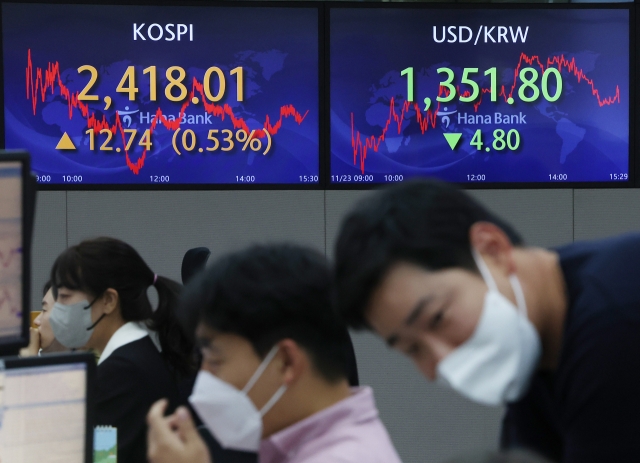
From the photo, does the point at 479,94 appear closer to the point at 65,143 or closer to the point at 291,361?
the point at 65,143

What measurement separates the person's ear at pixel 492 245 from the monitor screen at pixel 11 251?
0.63 m

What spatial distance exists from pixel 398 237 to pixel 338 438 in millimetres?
278

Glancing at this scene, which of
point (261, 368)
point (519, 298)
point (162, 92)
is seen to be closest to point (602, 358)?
point (519, 298)

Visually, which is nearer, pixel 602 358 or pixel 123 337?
pixel 602 358

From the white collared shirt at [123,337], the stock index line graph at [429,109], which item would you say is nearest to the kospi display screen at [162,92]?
the stock index line graph at [429,109]

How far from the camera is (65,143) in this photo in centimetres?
339

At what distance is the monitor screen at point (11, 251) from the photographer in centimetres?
118

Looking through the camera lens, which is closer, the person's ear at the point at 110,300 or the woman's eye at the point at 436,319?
the woman's eye at the point at 436,319

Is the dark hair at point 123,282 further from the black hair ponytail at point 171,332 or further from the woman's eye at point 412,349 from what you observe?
the woman's eye at point 412,349

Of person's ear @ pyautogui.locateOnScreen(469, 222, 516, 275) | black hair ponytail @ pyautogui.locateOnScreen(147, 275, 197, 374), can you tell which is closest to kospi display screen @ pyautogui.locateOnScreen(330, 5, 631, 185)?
black hair ponytail @ pyautogui.locateOnScreen(147, 275, 197, 374)

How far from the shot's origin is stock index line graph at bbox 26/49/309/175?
11.1 ft

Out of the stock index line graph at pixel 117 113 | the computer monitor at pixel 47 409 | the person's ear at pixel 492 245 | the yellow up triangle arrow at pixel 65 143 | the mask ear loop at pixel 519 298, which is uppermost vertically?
the stock index line graph at pixel 117 113

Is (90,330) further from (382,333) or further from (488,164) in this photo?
(488,164)

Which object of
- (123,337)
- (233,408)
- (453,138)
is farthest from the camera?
(453,138)
